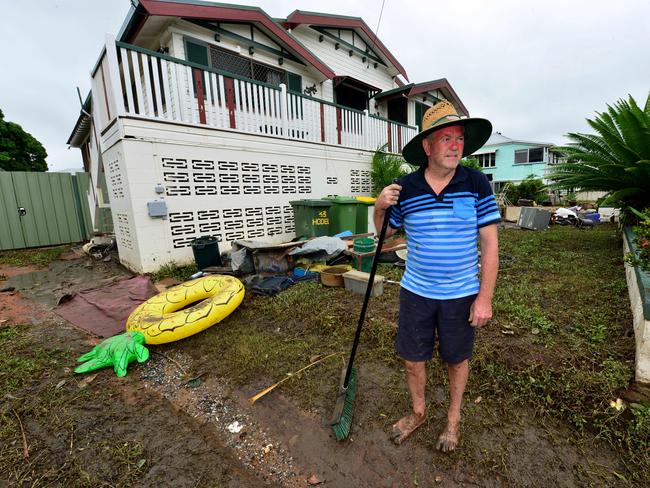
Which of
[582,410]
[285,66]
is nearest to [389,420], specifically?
[582,410]

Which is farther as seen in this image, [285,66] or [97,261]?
[285,66]

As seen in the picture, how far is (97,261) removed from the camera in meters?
7.02

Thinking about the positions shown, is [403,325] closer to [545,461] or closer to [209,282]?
[545,461]

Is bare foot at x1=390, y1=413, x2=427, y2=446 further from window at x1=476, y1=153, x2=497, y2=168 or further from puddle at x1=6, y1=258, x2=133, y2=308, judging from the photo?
window at x1=476, y1=153, x2=497, y2=168

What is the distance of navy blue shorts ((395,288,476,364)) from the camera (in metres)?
1.57

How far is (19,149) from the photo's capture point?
63.7 ft

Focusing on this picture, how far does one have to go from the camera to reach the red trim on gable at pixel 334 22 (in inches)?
354

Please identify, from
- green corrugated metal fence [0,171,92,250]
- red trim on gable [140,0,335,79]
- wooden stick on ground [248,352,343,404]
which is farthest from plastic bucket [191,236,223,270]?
green corrugated metal fence [0,171,92,250]

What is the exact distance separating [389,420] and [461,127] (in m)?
1.87

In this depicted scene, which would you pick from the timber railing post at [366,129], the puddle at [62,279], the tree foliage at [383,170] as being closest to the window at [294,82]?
the timber railing post at [366,129]

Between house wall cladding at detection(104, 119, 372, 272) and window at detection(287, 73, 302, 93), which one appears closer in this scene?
house wall cladding at detection(104, 119, 372, 272)

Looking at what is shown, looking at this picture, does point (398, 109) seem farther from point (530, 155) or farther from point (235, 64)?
point (530, 155)

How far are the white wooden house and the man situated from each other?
16.4ft

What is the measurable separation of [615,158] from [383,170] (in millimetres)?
5337
